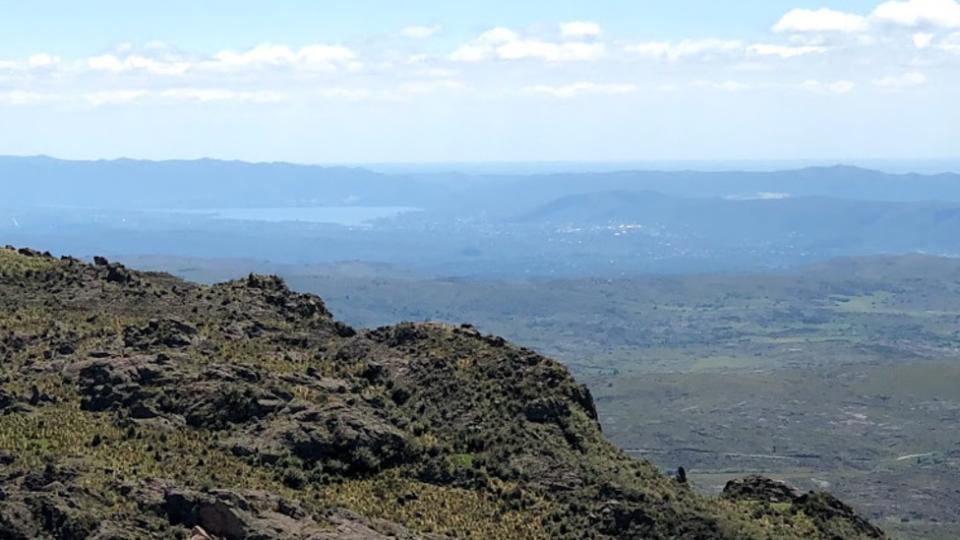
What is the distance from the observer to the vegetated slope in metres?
33.4

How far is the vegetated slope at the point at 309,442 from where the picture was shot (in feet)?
110

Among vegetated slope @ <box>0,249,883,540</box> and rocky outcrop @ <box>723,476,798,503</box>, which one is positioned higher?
vegetated slope @ <box>0,249,883,540</box>

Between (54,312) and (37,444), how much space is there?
14.7m

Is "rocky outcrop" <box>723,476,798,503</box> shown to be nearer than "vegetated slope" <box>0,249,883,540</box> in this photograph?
No

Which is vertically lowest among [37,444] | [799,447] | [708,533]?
[799,447]

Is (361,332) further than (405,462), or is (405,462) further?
(361,332)

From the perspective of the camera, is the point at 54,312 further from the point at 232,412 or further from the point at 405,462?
the point at 405,462

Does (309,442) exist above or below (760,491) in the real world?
above

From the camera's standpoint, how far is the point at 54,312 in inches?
2026

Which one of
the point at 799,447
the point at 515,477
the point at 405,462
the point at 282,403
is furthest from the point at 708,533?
the point at 799,447

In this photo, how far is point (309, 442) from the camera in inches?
1564

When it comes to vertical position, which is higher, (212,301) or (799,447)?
(212,301)

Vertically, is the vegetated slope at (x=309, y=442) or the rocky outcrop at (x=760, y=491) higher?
the vegetated slope at (x=309, y=442)

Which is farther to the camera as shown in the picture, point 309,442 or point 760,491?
point 760,491
